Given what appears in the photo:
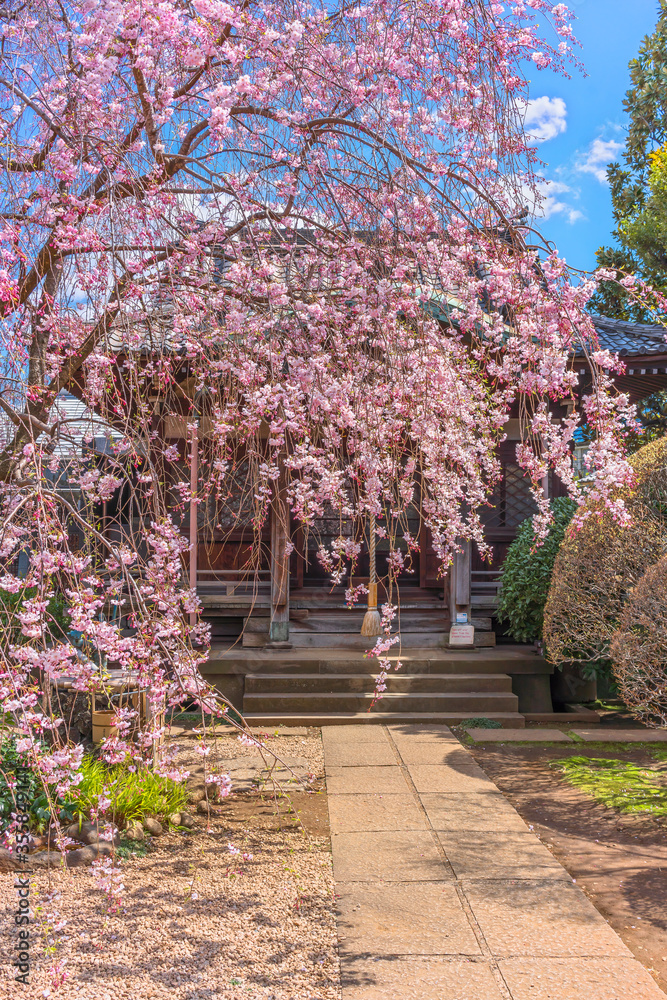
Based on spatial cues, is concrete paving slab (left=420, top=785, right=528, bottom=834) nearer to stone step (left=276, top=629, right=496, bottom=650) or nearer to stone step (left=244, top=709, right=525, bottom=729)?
stone step (left=244, top=709, right=525, bottom=729)

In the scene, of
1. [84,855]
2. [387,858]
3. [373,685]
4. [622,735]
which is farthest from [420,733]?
[84,855]

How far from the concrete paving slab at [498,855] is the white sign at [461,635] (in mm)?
3946

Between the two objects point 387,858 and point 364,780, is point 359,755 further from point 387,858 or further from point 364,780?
point 387,858

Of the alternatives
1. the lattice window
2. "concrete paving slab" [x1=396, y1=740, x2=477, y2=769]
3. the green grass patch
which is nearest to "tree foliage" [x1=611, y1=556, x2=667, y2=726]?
the green grass patch

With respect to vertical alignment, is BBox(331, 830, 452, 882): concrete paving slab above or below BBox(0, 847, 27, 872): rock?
above

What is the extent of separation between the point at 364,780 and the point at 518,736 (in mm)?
2025

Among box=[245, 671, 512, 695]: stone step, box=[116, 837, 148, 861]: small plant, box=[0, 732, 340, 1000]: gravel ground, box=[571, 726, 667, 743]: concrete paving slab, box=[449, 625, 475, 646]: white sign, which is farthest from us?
box=[449, 625, 475, 646]: white sign

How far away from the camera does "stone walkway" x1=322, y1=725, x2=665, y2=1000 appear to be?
3064 millimetres

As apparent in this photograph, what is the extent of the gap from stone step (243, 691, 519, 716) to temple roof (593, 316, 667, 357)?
4.35m

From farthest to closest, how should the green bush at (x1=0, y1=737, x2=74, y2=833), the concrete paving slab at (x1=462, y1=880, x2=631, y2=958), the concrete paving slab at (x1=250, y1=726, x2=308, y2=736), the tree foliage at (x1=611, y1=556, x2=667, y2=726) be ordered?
the concrete paving slab at (x1=250, y1=726, x2=308, y2=736)
the tree foliage at (x1=611, y1=556, x2=667, y2=726)
the green bush at (x1=0, y1=737, x2=74, y2=833)
the concrete paving slab at (x1=462, y1=880, x2=631, y2=958)

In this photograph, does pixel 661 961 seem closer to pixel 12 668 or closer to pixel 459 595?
pixel 12 668

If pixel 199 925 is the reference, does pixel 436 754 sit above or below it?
above

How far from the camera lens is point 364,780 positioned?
5.69 m

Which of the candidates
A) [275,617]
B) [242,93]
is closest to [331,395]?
[242,93]
